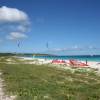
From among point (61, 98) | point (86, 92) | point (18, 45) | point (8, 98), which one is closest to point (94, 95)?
point (86, 92)

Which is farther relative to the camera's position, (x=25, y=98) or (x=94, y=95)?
(x=94, y=95)

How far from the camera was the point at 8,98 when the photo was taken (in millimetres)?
19609

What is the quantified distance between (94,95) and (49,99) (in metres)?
4.24

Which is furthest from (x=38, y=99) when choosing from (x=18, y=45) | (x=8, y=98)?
(x=18, y=45)

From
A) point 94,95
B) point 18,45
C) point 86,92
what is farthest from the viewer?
point 18,45

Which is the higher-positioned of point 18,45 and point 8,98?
point 18,45

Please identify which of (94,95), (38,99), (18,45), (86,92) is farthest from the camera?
(18,45)

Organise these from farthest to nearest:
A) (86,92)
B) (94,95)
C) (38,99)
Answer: (86,92) < (94,95) < (38,99)

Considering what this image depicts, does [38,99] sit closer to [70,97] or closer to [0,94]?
[70,97]

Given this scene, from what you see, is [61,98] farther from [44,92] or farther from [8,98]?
[8,98]

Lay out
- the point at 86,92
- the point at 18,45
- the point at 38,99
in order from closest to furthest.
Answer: the point at 38,99 < the point at 86,92 < the point at 18,45

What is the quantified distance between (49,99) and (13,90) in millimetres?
5250

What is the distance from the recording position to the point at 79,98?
19.8 meters

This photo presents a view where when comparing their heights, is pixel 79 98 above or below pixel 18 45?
below
